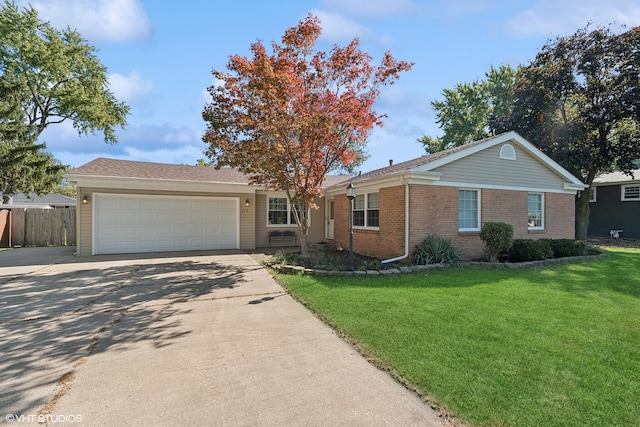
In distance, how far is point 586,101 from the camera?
16719mm

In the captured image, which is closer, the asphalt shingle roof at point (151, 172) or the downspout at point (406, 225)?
the downspout at point (406, 225)

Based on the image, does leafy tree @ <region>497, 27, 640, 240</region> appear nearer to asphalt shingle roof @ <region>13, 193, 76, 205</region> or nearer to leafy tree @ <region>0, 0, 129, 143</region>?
leafy tree @ <region>0, 0, 129, 143</region>

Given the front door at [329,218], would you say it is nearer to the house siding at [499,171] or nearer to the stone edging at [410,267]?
the stone edging at [410,267]

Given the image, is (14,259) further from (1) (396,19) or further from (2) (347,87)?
(1) (396,19)

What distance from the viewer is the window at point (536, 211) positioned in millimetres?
A: 11531

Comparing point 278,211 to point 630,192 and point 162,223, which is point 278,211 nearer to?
point 162,223

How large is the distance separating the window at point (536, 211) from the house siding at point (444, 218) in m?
0.17

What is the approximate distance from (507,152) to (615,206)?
14.6m

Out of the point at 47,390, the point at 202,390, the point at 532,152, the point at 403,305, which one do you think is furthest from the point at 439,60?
the point at 47,390

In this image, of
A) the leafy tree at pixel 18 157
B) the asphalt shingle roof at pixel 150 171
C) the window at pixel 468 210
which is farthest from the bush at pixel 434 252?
the leafy tree at pixel 18 157

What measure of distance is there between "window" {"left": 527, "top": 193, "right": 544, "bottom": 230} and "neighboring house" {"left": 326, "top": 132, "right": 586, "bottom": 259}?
0.03 meters

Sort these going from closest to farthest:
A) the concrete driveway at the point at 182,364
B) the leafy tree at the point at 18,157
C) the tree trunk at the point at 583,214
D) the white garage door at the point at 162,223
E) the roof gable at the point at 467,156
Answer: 1. the concrete driveway at the point at 182,364
2. the roof gable at the point at 467,156
3. the white garage door at the point at 162,223
4. the tree trunk at the point at 583,214
5. the leafy tree at the point at 18,157

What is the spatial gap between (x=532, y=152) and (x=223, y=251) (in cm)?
1209

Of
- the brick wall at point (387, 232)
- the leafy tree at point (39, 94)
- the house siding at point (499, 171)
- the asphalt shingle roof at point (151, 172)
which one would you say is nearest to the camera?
the brick wall at point (387, 232)
